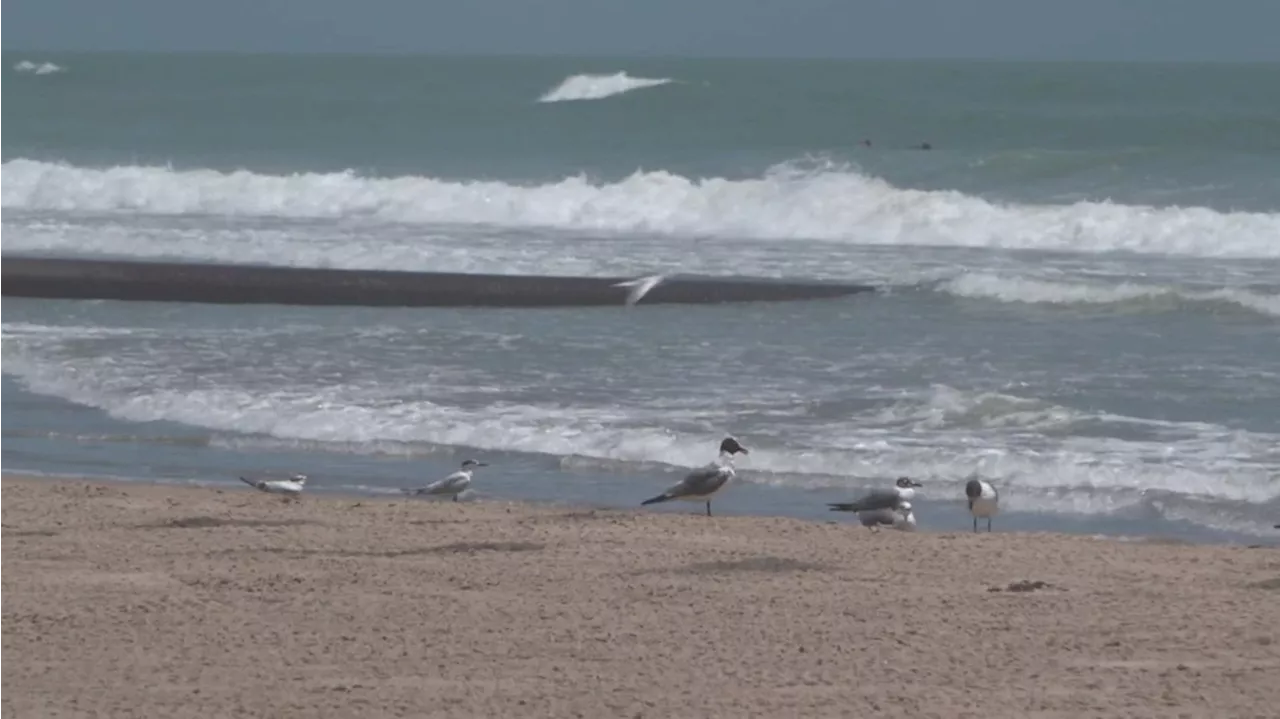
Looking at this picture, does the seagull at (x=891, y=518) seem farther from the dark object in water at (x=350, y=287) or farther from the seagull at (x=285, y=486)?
the dark object in water at (x=350, y=287)

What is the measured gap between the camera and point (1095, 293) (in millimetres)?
17266

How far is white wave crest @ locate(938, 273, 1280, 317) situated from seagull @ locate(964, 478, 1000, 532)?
25.8ft

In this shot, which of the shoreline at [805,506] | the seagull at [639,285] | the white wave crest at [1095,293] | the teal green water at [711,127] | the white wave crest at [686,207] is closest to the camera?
the shoreline at [805,506]

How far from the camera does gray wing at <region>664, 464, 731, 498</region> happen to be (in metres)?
9.20

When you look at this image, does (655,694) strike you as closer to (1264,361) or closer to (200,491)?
(200,491)

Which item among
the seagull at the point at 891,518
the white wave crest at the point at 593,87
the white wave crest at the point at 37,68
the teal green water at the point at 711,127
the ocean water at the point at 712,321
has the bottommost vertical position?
the seagull at the point at 891,518

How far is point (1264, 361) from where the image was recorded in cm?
1365

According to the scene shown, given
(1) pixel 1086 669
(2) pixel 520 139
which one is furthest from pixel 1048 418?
(2) pixel 520 139

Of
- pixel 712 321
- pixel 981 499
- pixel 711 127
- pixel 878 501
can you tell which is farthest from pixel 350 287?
pixel 711 127

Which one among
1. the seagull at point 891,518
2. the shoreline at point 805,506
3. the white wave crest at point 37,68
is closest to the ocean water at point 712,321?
the shoreline at point 805,506

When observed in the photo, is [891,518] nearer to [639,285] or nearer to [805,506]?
→ [805,506]

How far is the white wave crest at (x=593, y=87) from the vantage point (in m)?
52.9

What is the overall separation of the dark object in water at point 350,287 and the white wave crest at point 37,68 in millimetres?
59364

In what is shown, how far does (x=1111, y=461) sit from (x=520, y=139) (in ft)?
106
